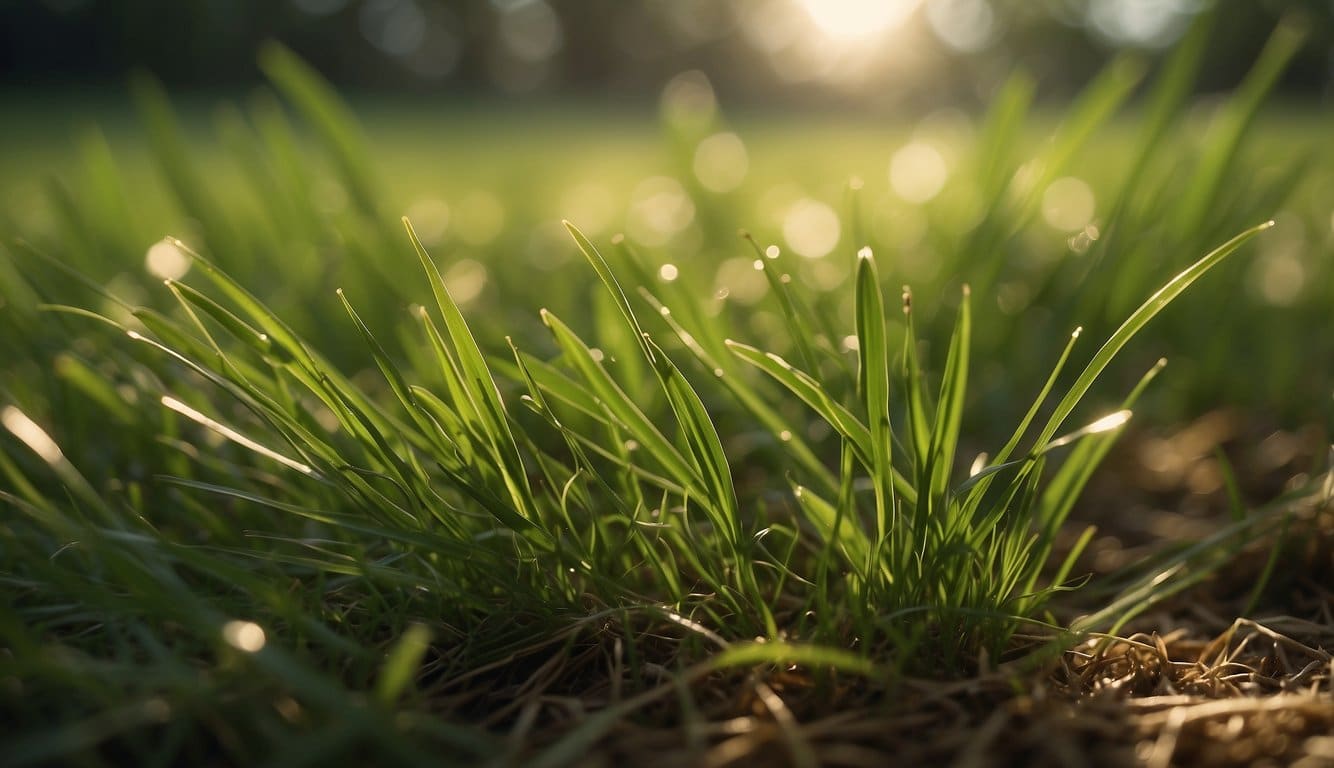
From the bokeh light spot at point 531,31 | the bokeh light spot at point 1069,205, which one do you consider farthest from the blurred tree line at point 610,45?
the bokeh light spot at point 1069,205

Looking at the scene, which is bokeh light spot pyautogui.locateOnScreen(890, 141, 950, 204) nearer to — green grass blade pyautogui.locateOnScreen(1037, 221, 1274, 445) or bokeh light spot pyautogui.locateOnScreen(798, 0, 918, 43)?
green grass blade pyautogui.locateOnScreen(1037, 221, 1274, 445)

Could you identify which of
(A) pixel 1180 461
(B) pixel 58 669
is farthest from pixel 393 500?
(A) pixel 1180 461

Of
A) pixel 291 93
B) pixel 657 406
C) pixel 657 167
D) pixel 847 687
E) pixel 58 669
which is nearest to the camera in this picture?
pixel 58 669

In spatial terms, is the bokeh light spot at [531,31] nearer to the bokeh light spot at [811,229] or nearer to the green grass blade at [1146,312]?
the bokeh light spot at [811,229]

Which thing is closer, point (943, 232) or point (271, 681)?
point (271, 681)

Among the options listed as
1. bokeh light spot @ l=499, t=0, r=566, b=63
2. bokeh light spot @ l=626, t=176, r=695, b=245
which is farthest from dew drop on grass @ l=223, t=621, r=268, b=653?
bokeh light spot @ l=499, t=0, r=566, b=63

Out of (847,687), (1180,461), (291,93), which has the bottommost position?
(1180,461)

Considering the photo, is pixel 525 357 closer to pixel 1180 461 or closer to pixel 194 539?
pixel 194 539
